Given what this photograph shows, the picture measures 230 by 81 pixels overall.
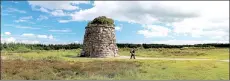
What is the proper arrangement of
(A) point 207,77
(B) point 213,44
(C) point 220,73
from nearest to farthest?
(A) point 207,77 < (C) point 220,73 < (B) point 213,44

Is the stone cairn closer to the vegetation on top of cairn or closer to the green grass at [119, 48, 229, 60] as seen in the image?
the vegetation on top of cairn

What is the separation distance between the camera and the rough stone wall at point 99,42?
54812mm

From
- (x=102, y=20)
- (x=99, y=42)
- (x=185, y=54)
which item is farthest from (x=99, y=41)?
(x=185, y=54)

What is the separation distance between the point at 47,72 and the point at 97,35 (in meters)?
25.0

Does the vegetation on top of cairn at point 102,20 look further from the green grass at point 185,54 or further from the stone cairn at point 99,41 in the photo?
the green grass at point 185,54

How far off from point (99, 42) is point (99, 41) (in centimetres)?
15

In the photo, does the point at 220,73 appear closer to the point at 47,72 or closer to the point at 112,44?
the point at 47,72

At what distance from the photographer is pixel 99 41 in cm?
5516

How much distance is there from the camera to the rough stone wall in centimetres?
5481

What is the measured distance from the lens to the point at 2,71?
29906 millimetres

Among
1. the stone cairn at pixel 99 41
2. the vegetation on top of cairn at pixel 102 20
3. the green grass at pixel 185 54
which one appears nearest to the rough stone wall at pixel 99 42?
the stone cairn at pixel 99 41

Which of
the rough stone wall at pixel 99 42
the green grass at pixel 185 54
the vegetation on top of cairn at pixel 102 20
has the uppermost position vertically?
the vegetation on top of cairn at pixel 102 20

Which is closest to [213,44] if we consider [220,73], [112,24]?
[112,24]

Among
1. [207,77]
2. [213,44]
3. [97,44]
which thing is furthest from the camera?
[213,44]
